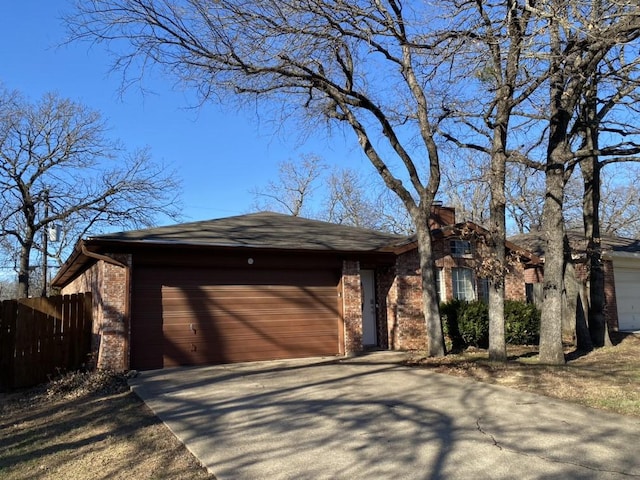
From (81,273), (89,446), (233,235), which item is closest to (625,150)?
(233,235)

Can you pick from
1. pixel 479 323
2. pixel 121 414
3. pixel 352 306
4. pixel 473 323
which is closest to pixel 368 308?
pixel 352 306

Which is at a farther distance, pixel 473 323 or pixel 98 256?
pixel 473 323

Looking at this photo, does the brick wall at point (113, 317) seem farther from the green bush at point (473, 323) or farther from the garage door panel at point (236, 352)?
the green bush at point (473, 323)

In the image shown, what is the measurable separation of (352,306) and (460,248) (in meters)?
4.67

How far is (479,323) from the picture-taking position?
47.6ft

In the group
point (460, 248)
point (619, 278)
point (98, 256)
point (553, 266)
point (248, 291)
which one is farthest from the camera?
point (619, 278)

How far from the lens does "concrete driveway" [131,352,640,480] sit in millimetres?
4801

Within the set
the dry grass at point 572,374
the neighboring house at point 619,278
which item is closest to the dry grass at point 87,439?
the dry grass at point 572,374

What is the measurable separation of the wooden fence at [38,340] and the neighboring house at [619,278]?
15805 millimetres

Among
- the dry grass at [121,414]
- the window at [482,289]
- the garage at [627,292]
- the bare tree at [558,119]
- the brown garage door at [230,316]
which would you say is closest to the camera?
the dry grass at [121,414]

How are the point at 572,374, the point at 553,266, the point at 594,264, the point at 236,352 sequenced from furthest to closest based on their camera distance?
the point at 594,264
the point at 236,352
the point at 553,266
the point at 572,374

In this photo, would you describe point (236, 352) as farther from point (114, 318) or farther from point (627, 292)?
point (627, 292)

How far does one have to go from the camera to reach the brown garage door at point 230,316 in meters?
11.5

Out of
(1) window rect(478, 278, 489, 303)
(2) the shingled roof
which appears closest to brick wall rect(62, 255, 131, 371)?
(2) the shingled roof
